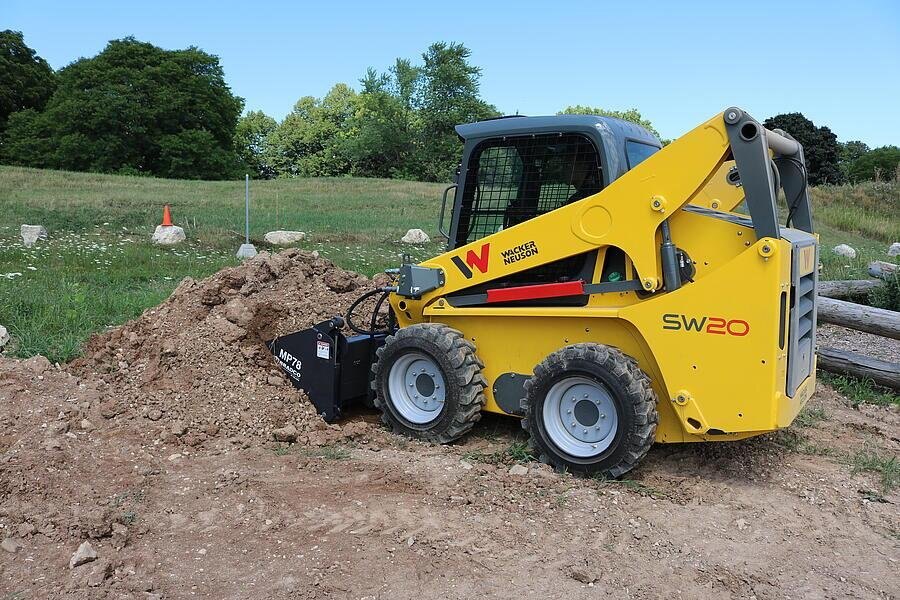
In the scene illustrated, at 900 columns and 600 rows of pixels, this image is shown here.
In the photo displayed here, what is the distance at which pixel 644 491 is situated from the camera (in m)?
4.67

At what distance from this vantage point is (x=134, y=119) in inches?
1941

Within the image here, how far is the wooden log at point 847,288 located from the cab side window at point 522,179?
19.2 feet

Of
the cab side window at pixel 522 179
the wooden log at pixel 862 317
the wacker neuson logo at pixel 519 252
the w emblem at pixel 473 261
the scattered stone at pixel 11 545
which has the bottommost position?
the scattered stone at pixel 11 545

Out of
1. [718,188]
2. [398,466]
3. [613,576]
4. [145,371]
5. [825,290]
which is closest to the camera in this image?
[613,576]

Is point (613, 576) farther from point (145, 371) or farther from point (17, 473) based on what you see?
point (145, 371)

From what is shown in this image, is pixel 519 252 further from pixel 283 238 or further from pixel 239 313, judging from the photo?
pixel 283 238

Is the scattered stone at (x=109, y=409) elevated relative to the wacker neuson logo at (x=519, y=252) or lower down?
lower down

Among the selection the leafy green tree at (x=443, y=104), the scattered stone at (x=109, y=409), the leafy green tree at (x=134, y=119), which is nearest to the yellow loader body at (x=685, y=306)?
the scattered stone at (x=109, y=409)

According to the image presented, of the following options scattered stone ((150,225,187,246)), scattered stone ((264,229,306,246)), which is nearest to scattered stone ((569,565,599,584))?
scattered stone ((150,225,187,246))

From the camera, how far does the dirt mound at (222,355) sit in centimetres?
569

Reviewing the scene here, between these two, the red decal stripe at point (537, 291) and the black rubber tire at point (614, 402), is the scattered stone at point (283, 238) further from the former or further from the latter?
the black rubber tire at point (614, 402)

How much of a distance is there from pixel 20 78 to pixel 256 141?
66.1 feet

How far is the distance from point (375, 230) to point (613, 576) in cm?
1521

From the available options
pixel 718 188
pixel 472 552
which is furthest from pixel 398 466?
pixel 718 188
